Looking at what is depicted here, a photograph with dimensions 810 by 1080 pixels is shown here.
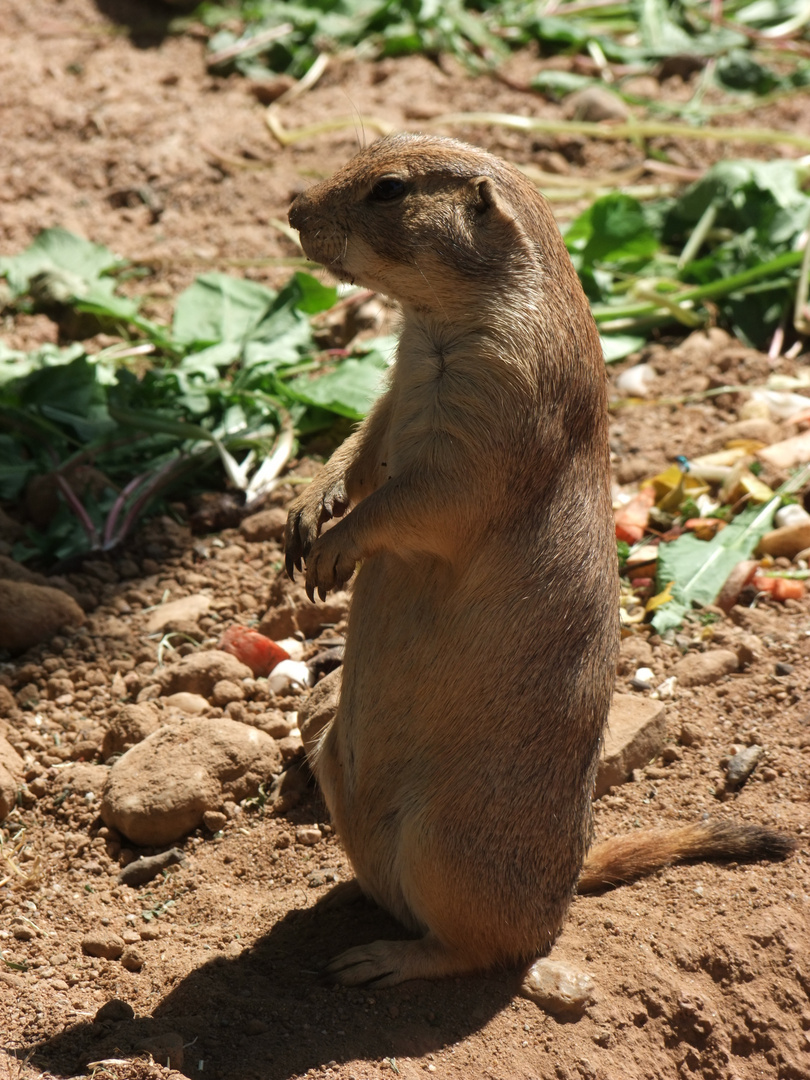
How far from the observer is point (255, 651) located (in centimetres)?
454

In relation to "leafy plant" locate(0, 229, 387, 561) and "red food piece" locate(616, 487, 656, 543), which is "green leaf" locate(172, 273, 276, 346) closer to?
"leafy plant" locate(0, 229, 387, 561)

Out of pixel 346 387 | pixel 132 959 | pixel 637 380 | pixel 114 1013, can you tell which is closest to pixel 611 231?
pixel 637 380

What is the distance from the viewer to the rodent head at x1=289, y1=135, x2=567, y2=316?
3.23 m

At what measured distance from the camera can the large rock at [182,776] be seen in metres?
3.80

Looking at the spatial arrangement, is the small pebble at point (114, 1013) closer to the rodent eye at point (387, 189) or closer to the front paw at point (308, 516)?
the front paw at point (308, 516)

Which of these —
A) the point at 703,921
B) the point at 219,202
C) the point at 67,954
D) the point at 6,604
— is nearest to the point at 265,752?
the point at 67,954

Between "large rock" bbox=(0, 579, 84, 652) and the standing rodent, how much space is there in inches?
65.8

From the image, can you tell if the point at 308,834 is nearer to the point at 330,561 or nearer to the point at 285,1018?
the point at 285,1018

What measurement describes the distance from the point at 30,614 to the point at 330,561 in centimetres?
183

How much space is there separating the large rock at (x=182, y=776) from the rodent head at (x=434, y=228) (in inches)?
66.1

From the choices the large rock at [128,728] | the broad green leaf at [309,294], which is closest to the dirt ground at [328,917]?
the large rock at [128,728]

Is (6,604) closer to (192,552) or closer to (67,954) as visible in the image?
(192,552)

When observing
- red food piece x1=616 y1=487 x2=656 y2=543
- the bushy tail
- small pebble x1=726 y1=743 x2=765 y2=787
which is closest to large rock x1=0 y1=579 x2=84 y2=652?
the bushy tail

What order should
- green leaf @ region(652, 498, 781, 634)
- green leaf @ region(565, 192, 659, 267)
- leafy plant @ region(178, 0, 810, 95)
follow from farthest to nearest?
leafy plant @ region(178, 0, 810, 95)
green leaf @ region(565, 192, 659, 267)
green leaf @ region(652, 498, 781, 634)
